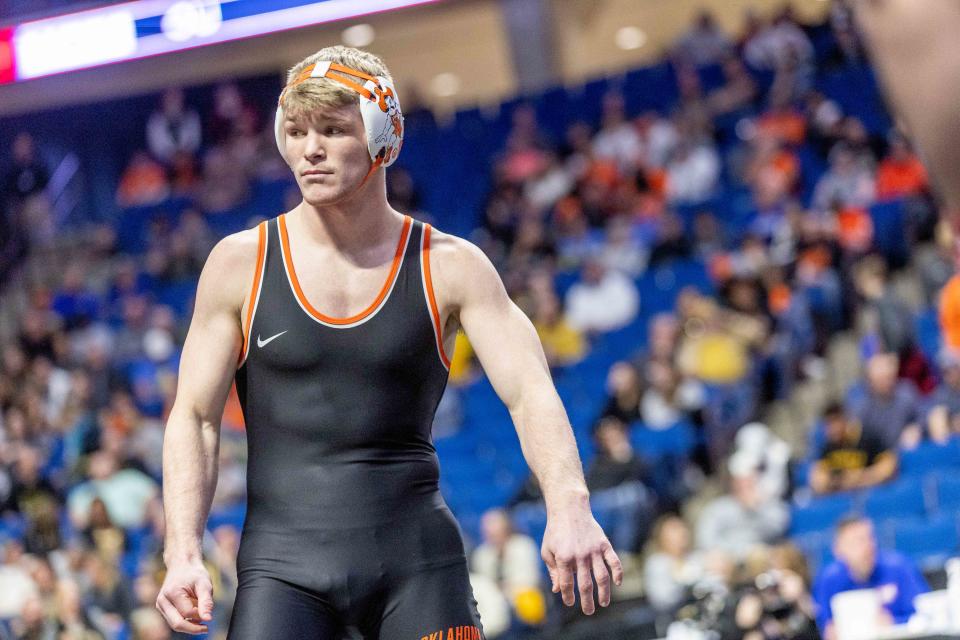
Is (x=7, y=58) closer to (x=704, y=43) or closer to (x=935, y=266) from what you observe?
(x=935, y=266)

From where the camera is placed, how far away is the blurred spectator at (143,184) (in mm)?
17797

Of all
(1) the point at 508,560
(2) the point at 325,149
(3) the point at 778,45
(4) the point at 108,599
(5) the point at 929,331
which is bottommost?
(1) the point at 508,560

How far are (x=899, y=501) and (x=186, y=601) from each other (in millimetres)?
7049

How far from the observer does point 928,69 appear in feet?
4.50

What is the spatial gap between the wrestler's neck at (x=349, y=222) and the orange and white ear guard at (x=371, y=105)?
0.28ft

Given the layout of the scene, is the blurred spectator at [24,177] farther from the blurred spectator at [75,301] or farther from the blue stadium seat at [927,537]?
the blue stadium seat at [927,537]

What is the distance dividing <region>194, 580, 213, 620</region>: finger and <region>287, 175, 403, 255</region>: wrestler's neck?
0.91 meters

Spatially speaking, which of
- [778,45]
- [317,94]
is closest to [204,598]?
[317,94]

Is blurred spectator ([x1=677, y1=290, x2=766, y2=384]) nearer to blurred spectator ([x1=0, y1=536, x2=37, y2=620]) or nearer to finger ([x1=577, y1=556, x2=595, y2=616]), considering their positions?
blurred spectator ([x1=0, y1=536, x2=37, y2=620])

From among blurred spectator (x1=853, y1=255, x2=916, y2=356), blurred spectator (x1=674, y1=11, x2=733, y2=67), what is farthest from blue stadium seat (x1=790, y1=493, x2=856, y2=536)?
blurred spectator (x1=674, y1=11, x2=733, y2=67)

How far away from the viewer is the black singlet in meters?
3.17

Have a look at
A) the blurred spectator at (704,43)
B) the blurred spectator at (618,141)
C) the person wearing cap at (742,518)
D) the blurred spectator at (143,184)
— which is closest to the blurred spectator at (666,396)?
the person wearing cap at (742,518)

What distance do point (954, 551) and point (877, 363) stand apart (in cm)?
160

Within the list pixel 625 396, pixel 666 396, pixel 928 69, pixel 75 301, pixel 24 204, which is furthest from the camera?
pixel 24 204
